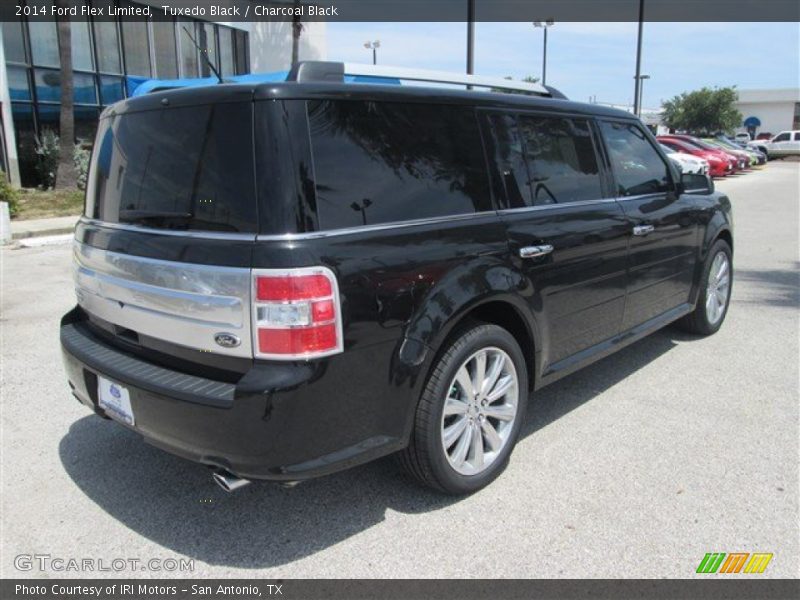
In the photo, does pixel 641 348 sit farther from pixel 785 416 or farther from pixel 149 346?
pixel 149 346

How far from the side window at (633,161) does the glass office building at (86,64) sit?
1289 cm

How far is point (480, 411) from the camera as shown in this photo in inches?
124

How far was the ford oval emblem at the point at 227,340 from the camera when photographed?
8.06 ft

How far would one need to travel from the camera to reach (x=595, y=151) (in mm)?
4090

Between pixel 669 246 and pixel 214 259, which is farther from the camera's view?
pixel 669 246

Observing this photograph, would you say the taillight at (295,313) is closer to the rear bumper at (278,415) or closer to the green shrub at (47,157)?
the rear bumper at (278,415)

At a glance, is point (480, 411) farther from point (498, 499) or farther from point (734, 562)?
point (734, 562)

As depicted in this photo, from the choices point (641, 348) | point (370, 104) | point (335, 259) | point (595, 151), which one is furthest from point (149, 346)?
Result: point (641, 348)

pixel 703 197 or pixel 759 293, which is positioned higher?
pixel 703 197

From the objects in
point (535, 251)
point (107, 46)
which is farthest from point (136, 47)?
point (535, 251)

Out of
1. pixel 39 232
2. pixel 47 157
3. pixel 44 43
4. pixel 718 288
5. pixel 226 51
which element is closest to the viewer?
pixel 718 288
